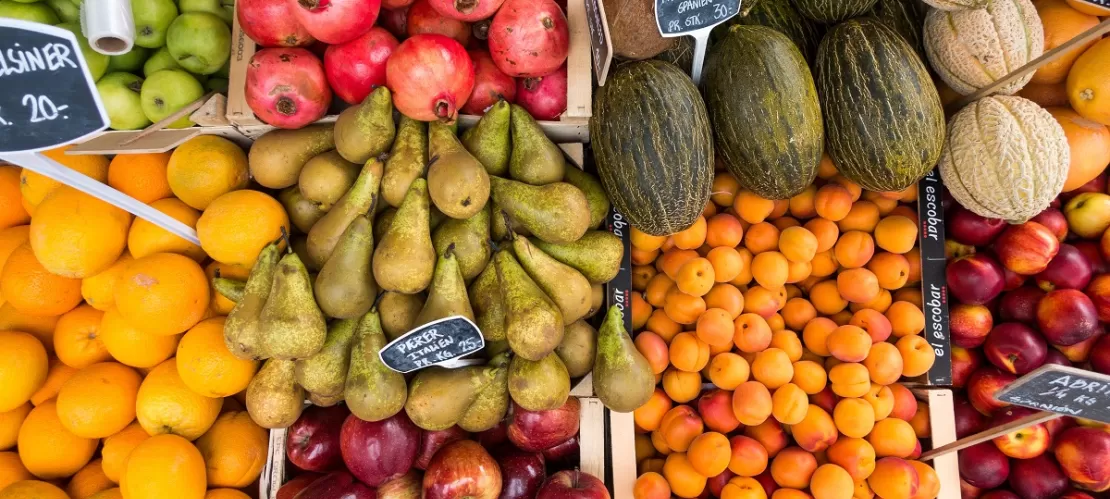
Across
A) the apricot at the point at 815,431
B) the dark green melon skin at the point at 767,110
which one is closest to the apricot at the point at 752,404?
the apricot at the point at 815,431

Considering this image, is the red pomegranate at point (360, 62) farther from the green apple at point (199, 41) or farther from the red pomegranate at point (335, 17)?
the green apple at point (199, 41)

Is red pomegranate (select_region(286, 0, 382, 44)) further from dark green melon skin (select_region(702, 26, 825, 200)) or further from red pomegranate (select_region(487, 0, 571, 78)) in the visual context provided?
dark green melon skin (select_region(702, 26, 825, 200))

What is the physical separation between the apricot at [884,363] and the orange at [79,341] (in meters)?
2.28

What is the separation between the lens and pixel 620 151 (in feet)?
5.18

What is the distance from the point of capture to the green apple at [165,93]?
5.16 feet

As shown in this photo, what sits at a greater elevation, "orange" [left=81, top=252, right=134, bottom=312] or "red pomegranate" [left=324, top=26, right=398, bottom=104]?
"red pomegranate" [left=324, top=26, right=398, bottom=104]

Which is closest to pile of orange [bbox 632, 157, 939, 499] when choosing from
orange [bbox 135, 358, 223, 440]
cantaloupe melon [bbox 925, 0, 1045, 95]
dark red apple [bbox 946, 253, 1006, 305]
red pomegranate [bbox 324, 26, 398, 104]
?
dark red apple [bbox 946, 253, 1006, 305]

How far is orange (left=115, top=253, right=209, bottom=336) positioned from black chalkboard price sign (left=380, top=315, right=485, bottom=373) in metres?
0.57

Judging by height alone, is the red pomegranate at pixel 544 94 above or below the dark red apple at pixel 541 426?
above

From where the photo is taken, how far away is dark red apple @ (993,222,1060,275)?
1.81m

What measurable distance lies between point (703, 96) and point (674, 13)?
0.39 metres

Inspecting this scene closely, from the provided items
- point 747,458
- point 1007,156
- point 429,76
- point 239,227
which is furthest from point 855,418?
point 239,227

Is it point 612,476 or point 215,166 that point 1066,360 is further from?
point 215,166

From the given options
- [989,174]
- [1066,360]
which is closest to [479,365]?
[989,174]
